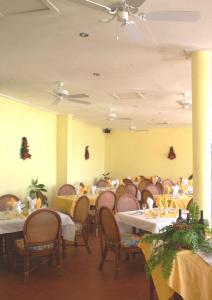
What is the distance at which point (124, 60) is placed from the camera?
15.5ft

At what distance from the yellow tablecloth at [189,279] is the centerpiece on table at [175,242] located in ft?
0.22

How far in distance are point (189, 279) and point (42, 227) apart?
241 centimetres

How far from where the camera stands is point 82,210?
19.4 ft

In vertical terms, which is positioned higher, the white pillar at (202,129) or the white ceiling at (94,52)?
the white ceiling at (94,52)

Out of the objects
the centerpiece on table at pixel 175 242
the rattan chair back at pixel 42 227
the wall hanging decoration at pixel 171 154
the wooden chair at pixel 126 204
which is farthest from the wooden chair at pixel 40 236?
the wall hanging decoration at pixel 171 154

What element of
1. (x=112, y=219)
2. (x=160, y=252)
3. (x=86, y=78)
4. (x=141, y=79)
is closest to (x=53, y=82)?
(x=86, y=78)

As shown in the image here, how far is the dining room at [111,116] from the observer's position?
301 cm

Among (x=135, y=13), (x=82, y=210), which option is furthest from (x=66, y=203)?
(x=135, y=13)

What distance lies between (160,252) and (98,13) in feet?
7.65

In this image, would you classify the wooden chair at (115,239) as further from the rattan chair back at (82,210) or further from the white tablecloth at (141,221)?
the rattan chair back at (82,210)

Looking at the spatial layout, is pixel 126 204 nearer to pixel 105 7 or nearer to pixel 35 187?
pixel 35 187

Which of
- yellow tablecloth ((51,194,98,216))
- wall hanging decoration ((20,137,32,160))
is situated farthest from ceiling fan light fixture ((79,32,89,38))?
wall hanging decoration ((20,137,32,160))

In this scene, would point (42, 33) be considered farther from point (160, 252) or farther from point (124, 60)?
point (160, 252)

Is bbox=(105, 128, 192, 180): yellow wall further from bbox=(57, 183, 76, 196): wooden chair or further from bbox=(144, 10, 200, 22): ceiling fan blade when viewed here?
bbox=(144, 10, 200, 22): ceiling fan blade
